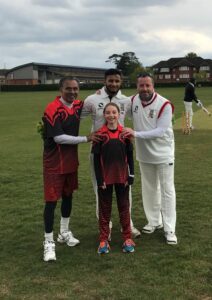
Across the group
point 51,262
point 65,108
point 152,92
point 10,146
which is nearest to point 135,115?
point 152,92

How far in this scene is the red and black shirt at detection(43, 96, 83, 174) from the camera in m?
4.88

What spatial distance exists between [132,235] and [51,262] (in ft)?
4.06

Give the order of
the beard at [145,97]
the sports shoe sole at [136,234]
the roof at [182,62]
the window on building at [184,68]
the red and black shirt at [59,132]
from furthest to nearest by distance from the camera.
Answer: the window on building at [184,68] → the roof at [182,62] → the sports shoe sole at [136,234] → the beard at [145,97] → the red and black shirt at [59,132]

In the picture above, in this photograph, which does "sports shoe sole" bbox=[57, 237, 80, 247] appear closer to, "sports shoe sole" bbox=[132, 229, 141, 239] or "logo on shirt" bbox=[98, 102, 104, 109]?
"sports shoe sole" bbox=[132, 229, 141, 239]

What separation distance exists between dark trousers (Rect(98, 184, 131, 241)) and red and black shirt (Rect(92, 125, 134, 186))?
0.16 m

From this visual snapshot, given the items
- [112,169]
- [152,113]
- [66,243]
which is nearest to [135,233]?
[66,243]

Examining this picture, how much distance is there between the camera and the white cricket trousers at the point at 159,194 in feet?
18.1

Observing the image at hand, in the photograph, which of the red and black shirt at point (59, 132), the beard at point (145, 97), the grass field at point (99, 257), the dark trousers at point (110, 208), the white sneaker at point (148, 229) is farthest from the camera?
the white sneaker at point (148, 229)

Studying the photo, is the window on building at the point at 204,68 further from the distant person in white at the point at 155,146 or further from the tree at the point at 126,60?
the distant person in white at the point at 155,146

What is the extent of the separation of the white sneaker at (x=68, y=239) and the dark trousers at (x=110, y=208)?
1.43ft

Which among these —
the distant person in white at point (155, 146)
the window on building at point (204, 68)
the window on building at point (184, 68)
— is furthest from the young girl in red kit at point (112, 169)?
the window on building at point (204, 68)

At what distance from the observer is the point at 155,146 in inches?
215

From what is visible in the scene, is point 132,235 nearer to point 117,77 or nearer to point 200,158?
point 117,77

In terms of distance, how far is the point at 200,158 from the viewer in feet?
37.1
